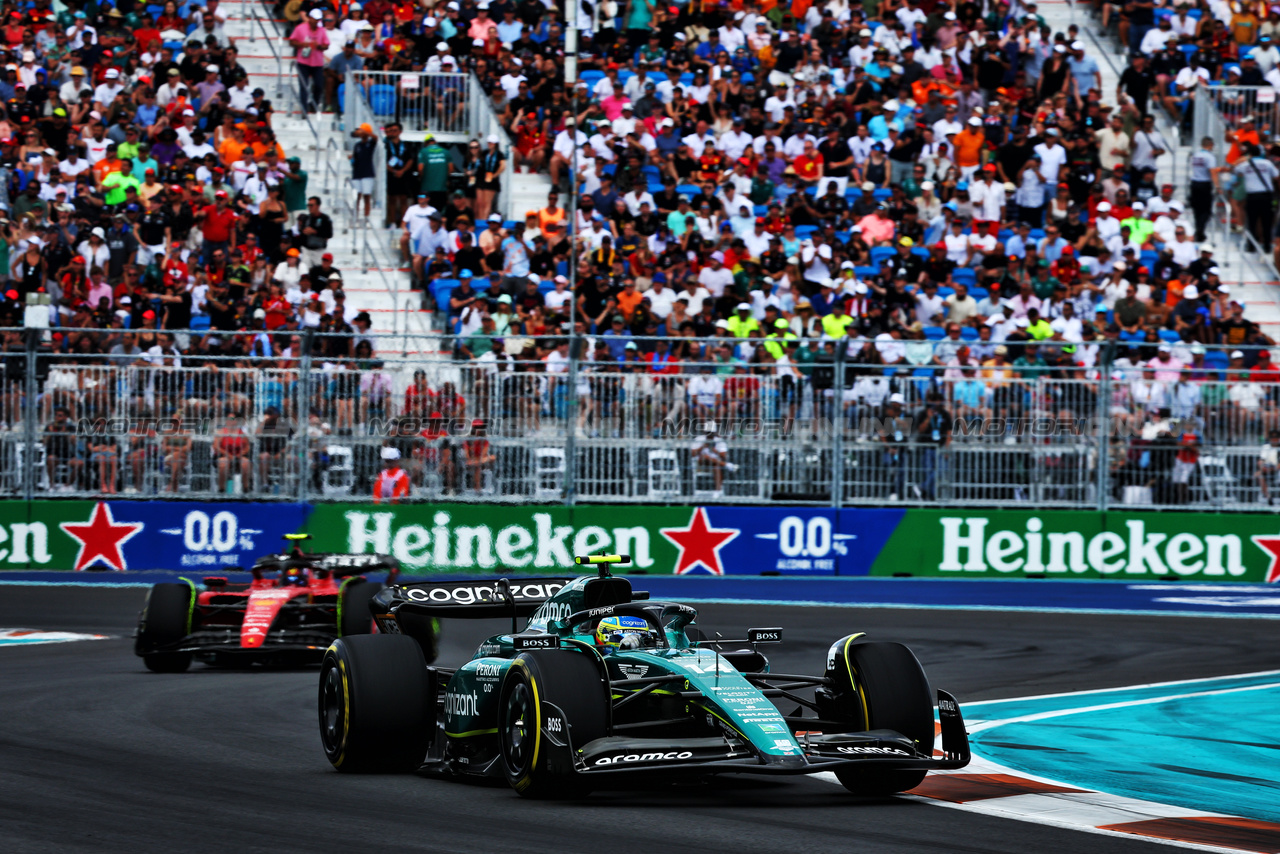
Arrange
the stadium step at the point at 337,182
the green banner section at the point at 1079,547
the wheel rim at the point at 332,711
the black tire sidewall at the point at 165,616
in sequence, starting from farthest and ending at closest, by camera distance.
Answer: the stadium step at the point at 337,182 → the green banner section at the point at 1079,547 → the black tire sidewall at the point at 165,616 → the wheel rim at the point at 332,711

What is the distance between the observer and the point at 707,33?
29172mm

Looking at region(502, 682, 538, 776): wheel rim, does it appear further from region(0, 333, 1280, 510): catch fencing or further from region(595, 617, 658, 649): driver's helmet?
region(0, 333, 1280, 510): catch fencing

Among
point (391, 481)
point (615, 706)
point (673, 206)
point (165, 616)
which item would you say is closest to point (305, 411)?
point (391, 481)

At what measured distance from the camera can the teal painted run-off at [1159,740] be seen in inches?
368

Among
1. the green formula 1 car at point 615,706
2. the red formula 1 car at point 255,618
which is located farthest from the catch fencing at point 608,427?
the green formula 1 car at point 615,706

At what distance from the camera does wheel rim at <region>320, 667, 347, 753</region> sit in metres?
9.56

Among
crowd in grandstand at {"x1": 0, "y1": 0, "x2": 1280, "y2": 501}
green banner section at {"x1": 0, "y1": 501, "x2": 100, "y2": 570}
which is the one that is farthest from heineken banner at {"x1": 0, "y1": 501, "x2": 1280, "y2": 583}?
crowd in grandstand at {"x1": 0, "y1": 0, "x2": 1280, "y2": 501}

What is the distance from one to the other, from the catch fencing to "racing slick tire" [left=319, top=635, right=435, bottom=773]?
1158 cm

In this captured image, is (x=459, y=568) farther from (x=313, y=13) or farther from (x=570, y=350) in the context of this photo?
(x=313, y=13)

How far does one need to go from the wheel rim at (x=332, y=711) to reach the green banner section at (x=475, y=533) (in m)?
11.4

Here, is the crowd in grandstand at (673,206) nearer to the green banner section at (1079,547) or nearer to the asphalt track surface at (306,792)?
the green banner section at (1079,547)

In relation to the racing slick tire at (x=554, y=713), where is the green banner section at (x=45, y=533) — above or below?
above

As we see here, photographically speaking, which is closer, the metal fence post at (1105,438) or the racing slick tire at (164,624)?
the racing slick tire at (164,624)

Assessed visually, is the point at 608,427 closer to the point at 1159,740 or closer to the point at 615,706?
the point at 1159,740
